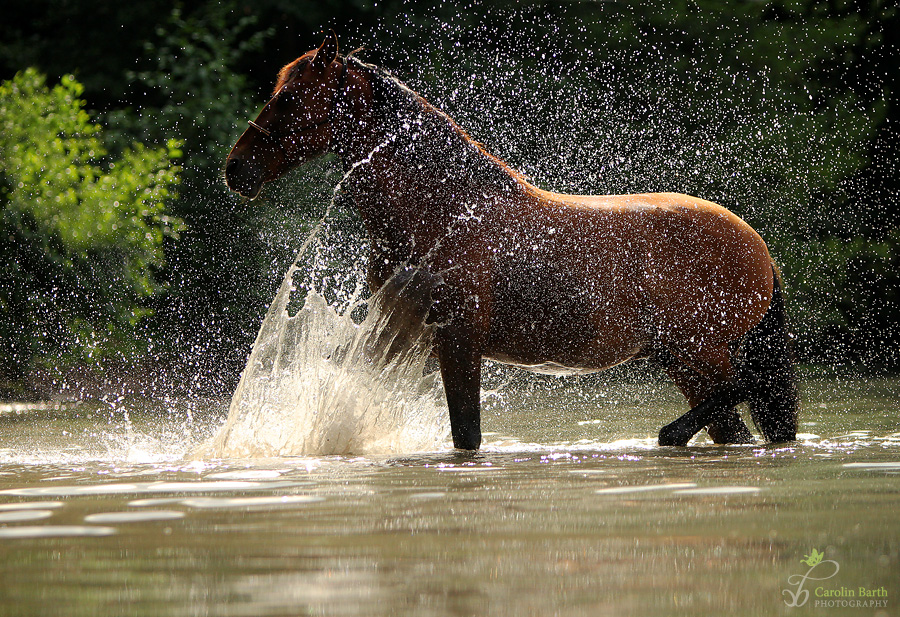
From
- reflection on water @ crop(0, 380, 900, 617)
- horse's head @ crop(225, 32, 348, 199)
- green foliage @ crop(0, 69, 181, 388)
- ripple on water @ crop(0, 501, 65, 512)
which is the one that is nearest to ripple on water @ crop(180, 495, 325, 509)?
reflection on water @ crop(0, 380, 900, 617)

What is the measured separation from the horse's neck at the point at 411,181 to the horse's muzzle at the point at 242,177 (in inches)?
17.2

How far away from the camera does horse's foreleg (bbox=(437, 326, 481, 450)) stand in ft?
17.4

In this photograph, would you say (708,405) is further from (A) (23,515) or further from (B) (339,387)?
(A) (23,515)

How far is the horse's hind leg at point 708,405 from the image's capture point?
18.7ft

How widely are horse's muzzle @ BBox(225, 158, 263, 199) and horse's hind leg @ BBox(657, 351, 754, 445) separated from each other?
2241mm

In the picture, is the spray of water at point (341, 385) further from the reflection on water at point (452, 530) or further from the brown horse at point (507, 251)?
the reflection on water at point (452, 530)

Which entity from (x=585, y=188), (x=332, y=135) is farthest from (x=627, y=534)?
(x=585, y=188)

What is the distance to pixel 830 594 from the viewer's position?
2.26 m

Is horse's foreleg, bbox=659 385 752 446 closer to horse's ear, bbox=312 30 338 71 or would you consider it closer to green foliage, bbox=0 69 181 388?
horse's ear, bbox=312 30 338 71

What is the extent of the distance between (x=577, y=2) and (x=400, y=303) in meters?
11.6

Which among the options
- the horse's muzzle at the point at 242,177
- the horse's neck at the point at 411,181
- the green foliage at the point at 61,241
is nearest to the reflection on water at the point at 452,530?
the horse's neck at the point at 411,181

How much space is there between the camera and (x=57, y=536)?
3113 mm

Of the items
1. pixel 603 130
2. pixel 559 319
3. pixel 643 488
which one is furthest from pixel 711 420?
pixel 603 130

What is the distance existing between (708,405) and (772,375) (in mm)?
446
